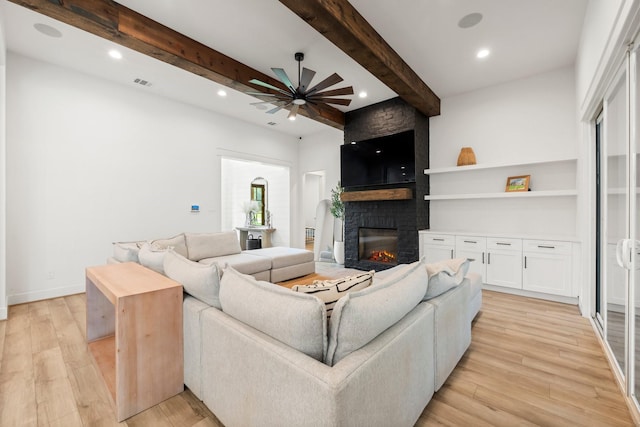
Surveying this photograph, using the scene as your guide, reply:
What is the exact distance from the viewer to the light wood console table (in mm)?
1538

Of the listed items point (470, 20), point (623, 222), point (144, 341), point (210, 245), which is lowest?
point (144, 341)

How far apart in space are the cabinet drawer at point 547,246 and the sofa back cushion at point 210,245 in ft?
13.2

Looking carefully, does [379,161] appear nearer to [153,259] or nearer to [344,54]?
[344,54]

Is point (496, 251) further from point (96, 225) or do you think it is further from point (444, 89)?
point (96, 225)

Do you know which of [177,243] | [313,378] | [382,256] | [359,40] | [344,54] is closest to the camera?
[313,378]

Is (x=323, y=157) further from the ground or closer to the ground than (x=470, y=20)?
closer to the ground

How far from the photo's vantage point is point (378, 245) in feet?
17.5

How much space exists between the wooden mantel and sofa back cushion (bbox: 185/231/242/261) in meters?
2.20

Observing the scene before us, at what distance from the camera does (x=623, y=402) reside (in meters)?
1.71

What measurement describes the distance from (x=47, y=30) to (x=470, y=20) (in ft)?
14.5

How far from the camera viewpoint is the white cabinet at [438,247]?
4.30 meters

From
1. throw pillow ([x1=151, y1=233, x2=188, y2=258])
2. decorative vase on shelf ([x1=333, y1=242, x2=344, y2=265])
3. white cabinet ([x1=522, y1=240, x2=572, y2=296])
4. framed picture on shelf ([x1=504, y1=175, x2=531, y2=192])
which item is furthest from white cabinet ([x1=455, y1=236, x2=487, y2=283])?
throw pillow ([x1=151, y1=233, x2=188, y2=258])

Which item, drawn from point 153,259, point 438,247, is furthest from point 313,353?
point 438,247

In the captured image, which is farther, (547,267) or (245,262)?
(245,262)
